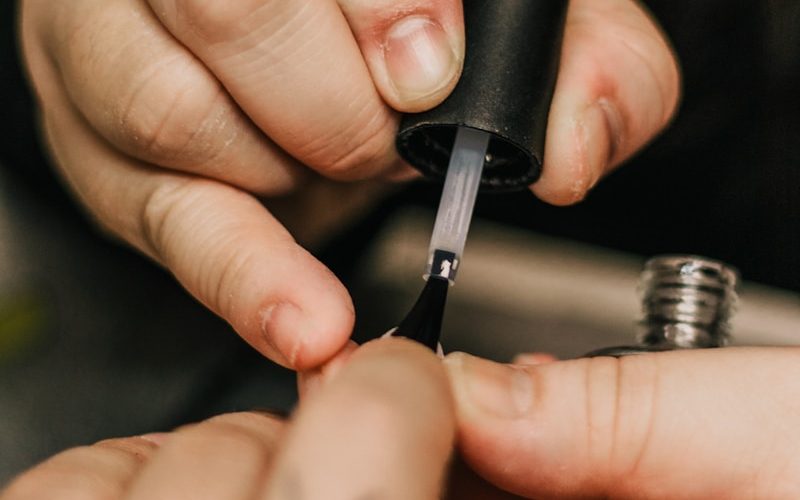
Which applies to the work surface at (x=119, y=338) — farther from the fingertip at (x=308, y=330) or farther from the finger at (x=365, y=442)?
the finger at (x=365, y=442)

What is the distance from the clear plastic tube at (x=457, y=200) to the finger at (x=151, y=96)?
0.12m

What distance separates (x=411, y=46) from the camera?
0.38 metres

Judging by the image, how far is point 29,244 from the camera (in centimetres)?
64

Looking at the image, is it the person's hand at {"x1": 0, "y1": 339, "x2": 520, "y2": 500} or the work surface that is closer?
the person's hand at {"x1": 0, "y1": 339, "x2": 520, "y2": 500}

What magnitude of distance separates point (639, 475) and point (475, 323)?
412 millimetres

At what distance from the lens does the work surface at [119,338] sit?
0.61 m

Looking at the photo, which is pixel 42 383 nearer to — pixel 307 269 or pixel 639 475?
pixel 307 269

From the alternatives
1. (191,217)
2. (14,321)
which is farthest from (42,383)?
(191,217)

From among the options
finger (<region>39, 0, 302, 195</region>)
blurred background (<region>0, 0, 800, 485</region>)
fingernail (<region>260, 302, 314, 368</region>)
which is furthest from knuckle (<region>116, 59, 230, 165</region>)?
blurred background (<region>0, 0, 800, 485</region>)

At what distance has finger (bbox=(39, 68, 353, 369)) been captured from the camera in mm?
373

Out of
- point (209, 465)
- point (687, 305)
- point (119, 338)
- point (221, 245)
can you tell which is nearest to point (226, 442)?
point (209, 465)

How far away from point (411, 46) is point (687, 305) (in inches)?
8.1

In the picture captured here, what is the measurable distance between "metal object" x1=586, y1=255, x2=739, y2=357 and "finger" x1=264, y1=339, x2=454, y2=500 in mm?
185

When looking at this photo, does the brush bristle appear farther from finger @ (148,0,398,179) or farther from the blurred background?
the blurred background
